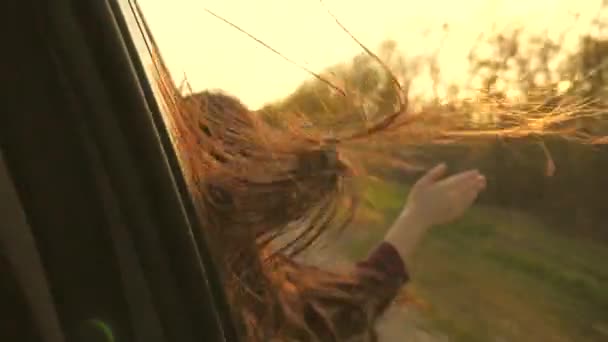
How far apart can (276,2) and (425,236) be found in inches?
18.4

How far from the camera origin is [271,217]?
7.01 feet

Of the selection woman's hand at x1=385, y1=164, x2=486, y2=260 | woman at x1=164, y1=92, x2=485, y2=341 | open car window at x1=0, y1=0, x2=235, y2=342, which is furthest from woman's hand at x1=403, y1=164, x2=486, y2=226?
open car window at x1=0, y1=0, x2=235, y2=342

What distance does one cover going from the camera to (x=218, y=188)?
84.2 inches

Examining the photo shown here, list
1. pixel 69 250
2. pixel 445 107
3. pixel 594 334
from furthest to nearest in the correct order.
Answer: pixel 69 250 → pixel 445 107 → pixel 594 334

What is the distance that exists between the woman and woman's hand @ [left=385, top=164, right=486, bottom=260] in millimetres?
74

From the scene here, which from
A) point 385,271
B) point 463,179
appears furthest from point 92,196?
point 463,179

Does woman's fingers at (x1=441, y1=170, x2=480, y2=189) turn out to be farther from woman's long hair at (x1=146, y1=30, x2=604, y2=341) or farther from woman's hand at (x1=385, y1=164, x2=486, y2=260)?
woman's long hair at (x1=146, y1=30, x2=604, y2=341)

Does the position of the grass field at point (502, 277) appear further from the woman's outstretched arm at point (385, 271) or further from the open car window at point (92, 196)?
the open car window at point (92, 196)

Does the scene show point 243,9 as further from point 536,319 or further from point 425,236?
point 536,319

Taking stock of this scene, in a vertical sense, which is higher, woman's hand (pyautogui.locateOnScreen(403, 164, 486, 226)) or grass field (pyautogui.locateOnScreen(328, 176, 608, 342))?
woman's hand (pyautogui.locateOnScreen(403, 164, 486, 226))

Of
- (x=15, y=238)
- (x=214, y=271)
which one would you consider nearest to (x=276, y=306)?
(x=214, y=271)

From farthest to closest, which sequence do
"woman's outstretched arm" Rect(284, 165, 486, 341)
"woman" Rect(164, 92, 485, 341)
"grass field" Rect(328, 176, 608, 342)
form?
1. "woman" Rect(164, 92, 485, 341)
2. "woman's outstretched arm" Rect(284, 165, 486, 341)
3. "grass field" Rect(328, 176, 608, 342)

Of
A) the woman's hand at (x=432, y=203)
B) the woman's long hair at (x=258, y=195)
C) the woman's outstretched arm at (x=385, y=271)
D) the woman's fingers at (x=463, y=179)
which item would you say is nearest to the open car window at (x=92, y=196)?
the woman's long hair at (x=258, y=195)

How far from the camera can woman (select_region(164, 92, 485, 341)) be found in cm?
207
